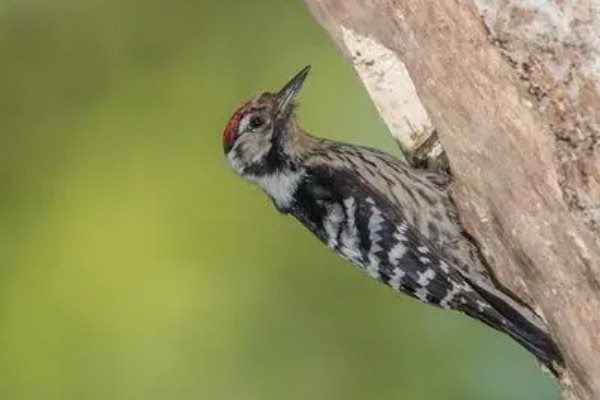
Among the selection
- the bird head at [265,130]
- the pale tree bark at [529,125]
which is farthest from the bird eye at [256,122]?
the pale tree bark at [529,125]

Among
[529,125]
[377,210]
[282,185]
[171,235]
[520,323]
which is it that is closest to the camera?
[529,125]

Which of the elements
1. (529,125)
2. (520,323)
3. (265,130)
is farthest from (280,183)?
(529,125)

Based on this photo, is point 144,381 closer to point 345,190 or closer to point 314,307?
point 314,307

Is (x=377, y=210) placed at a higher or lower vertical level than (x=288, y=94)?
lower

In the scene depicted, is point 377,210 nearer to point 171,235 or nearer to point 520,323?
point 520,323

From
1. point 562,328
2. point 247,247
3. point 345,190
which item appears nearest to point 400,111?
point 345,190

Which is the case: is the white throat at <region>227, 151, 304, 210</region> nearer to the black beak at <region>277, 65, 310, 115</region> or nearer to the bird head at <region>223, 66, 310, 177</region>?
the bird head at <region>223, 66, 310, 177</region>

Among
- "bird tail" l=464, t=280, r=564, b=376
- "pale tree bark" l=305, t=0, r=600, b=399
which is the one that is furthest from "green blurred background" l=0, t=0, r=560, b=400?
"pale tree bark" l=305, t=0, r=600, b=399
